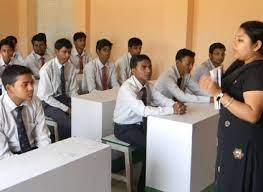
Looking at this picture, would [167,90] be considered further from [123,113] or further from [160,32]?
[160,32]

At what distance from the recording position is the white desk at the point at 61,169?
72.9 inches

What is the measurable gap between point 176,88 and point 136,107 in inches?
28.9

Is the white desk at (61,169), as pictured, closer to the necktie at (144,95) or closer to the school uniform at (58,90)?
the necktie at (144,95)

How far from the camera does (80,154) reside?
213 centimetres

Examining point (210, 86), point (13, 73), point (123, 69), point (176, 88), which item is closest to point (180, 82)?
point (176, 88)

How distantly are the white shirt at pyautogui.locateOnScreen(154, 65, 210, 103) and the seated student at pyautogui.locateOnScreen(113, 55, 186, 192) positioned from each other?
1.16 ft

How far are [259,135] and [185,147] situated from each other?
3.55 feet

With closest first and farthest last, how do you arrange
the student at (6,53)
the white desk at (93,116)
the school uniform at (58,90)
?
the white desk at (93,116) → the school uniform at (58,90) → the student at (6,53)

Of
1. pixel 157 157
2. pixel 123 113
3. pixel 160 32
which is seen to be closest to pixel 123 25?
pixel 160 32

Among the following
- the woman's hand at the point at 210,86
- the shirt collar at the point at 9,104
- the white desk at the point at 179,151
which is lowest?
the white desk at the point at 179,151

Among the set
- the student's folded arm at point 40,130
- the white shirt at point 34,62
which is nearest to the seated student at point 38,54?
the white shirt at point 34,62

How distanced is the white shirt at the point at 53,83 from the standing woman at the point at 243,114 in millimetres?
2285

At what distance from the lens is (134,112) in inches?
126

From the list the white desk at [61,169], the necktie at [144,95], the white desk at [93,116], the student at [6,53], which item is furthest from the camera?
the student at [6,53]
